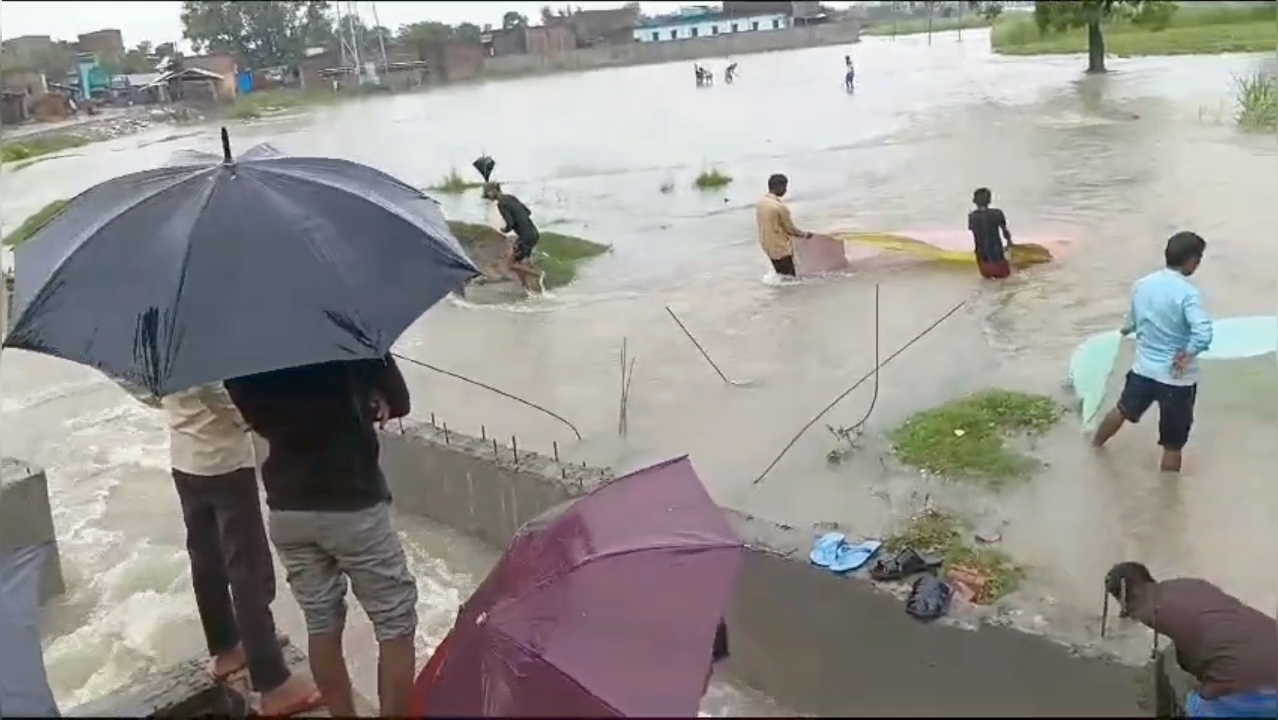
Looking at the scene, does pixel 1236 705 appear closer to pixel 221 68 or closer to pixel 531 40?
pixel 221 68

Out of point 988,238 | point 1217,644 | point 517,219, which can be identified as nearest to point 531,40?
point 517,219

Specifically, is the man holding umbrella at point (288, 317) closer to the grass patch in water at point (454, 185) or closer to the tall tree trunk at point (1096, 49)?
the grass patch in water at point (454, 185)

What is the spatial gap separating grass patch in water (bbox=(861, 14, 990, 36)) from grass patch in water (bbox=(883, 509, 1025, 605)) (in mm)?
87030

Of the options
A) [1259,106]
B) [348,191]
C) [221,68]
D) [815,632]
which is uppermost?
[221,68]

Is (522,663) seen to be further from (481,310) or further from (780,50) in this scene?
(780,50)

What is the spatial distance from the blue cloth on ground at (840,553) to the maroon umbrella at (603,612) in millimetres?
1707

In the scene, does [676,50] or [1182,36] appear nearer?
[1182,36]

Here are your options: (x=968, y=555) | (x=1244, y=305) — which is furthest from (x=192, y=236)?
(x=1244, y=305)

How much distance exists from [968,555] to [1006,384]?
2980mm

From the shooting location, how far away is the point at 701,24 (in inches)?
3137

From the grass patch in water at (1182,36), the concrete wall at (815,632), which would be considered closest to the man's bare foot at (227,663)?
the concrete wall at (815,632)

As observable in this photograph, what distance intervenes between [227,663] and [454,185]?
18.0 meters

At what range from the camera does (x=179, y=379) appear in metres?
3.01

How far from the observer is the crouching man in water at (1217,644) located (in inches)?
125
